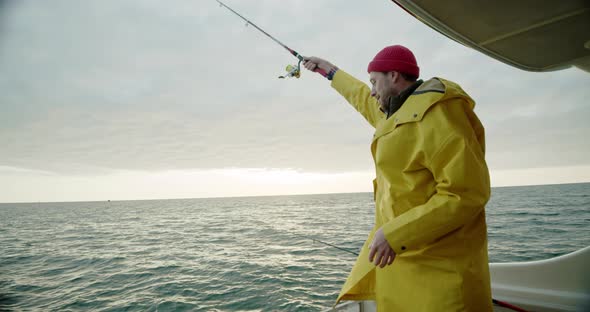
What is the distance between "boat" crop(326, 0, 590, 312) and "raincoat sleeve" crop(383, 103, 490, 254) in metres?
1.08

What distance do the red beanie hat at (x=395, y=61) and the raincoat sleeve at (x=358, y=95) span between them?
0.44 meters

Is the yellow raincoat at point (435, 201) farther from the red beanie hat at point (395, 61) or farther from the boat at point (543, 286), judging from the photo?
the boat at point (543, 286)

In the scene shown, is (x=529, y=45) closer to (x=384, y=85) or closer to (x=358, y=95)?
(x=358, y=95)

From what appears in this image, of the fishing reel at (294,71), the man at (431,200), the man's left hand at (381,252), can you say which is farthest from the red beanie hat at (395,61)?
the fishing reel at (294,71)

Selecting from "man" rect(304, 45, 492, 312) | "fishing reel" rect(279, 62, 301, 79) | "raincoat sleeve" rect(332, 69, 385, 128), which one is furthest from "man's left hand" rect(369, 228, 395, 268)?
"fishing reel" rect(279, 62, 301, 79)

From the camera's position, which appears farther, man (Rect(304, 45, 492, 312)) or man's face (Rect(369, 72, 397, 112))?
man's face (Rect(369, 72, 397, 112))

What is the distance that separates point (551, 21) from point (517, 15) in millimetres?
297

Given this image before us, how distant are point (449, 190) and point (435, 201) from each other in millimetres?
60

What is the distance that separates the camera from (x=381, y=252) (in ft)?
3.41

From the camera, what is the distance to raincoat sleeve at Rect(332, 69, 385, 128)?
179 cm

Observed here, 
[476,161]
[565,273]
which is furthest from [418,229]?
[565,273]

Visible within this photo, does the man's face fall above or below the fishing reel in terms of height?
below

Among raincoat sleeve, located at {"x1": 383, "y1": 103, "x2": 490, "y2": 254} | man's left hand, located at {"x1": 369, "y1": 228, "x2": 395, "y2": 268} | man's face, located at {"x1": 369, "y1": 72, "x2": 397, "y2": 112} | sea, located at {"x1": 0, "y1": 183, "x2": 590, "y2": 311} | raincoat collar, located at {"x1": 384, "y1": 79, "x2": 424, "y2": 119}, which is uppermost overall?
man's face, located at {"x1": 369, "y1": 72, "x2": 397, "y2": 112}

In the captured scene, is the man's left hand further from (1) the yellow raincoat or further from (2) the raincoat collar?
(2) the raincoat collar
